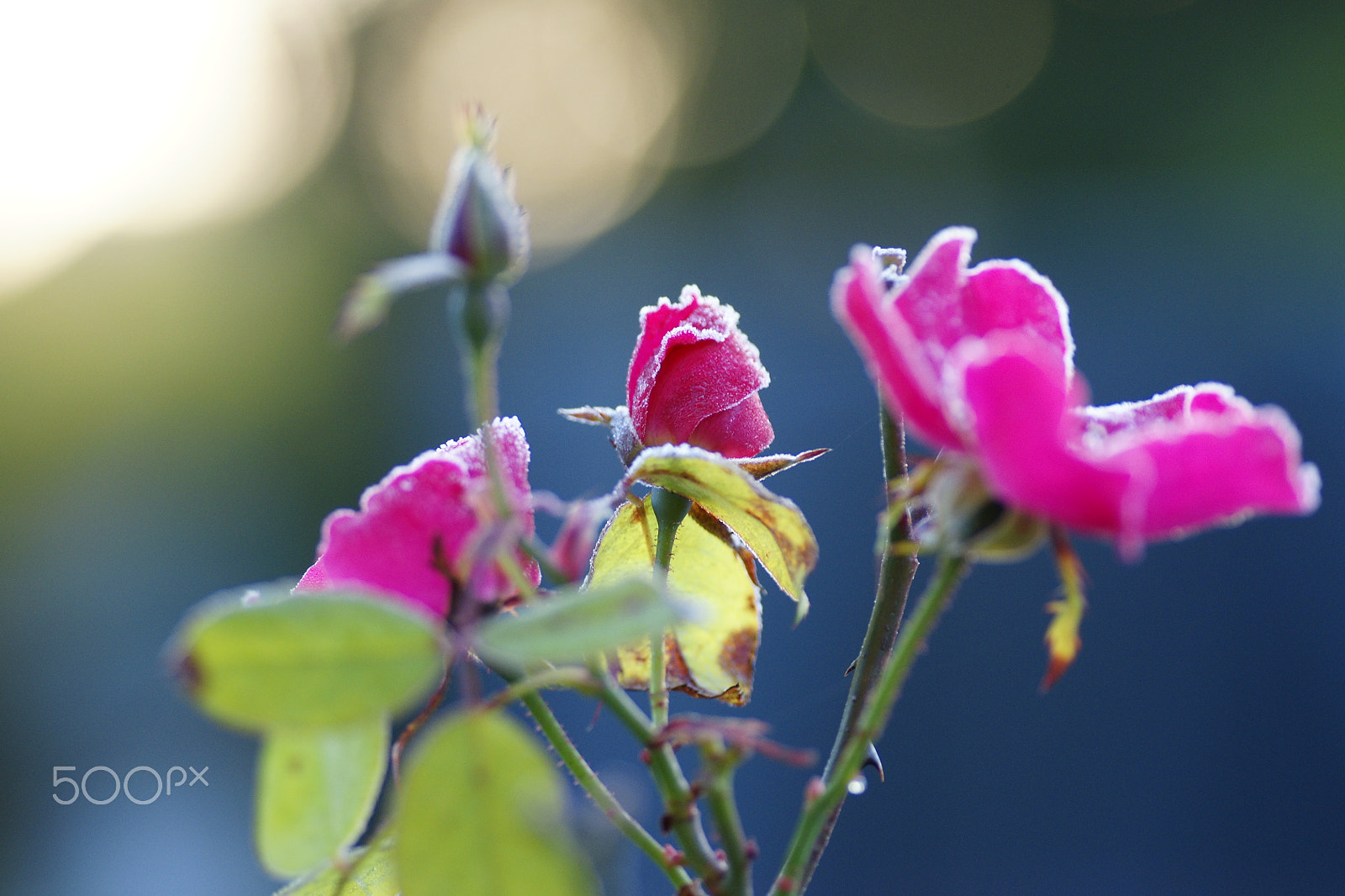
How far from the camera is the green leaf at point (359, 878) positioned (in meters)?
0.31

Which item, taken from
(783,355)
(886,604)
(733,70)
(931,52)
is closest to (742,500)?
(886,604)

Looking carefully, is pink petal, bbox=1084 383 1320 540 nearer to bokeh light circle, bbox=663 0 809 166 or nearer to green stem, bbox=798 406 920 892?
green stem, bbox=798 406 920 892

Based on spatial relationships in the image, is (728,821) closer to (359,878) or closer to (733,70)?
(359,878)

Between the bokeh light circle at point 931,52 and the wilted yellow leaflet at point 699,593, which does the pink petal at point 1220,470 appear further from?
the bokeh light circle at point 931,52

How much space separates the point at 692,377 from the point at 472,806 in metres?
0.19

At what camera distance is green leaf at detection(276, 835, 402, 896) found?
12.1 inches

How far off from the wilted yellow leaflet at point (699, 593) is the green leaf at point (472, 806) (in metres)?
0.17

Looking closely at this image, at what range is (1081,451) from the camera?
251mm

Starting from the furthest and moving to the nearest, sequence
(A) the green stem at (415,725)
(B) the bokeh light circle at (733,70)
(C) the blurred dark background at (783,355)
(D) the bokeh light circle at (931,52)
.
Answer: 1. (B) the bokeh light circle at (733,70)
2. (D) the bokeh light circle at (931,52)
3. (C) the blurred dark background at (783,355)
4. (A) the green stem at (415,725)

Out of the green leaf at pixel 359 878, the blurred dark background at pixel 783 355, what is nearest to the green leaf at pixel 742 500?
the green leaf at pixel 359 878

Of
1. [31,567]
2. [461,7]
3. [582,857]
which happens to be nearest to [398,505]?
[582,857]

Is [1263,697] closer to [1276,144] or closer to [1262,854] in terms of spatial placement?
[1262,854]

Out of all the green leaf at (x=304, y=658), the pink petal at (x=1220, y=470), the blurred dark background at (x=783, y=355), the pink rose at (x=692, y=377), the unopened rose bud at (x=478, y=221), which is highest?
the blurred dark background at (x=783, y=355)

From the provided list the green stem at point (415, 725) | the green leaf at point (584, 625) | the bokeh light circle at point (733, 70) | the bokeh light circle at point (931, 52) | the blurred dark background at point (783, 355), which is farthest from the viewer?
the bokeh light circle at point (733, 70)
